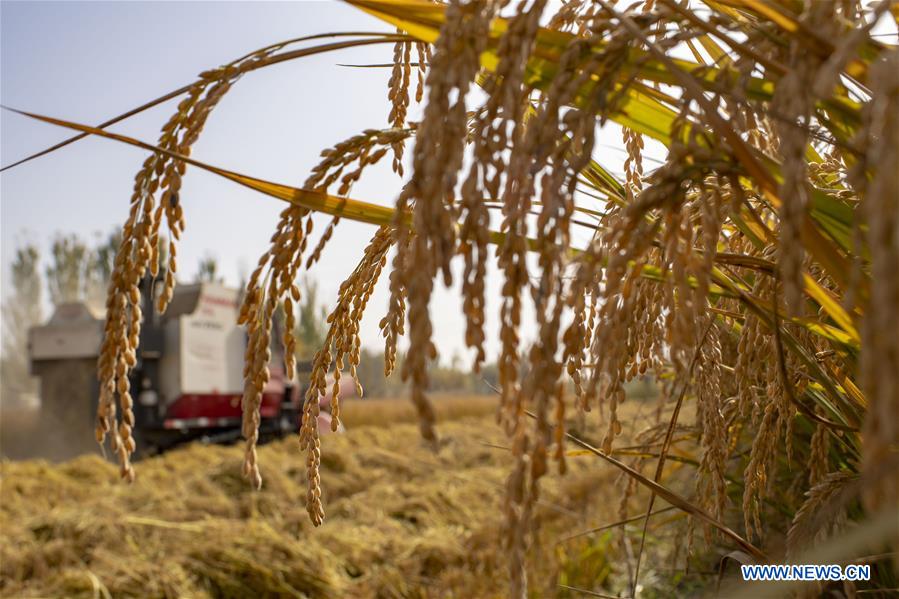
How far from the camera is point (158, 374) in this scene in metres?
10.3

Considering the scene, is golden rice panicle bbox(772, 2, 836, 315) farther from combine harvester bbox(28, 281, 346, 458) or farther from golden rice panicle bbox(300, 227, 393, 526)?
combine harvester bbox(28, 281, 346, 458)

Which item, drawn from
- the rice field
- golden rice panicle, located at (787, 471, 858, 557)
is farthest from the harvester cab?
golden rice panicle, located at (787, 471, 858, 557)

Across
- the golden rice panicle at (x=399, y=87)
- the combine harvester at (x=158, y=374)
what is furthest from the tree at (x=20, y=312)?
the golden rice panicle at (x=399, y=87)

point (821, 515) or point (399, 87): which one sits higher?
point (399, 87)

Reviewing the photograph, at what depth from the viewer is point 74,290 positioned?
34.2 m

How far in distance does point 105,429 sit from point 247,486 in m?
6.11

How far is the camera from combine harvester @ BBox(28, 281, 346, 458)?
10094mm

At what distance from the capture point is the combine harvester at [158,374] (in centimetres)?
1009

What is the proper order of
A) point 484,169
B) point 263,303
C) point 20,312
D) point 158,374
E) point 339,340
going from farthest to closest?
point 20,312
point 158,374
point 339,340
point 263,303
point 484,169

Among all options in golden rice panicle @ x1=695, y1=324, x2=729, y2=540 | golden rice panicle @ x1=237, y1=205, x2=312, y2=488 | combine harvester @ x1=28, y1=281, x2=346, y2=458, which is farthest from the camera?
combine harvester @ x1=28, y1=281, x2=346, y2=458

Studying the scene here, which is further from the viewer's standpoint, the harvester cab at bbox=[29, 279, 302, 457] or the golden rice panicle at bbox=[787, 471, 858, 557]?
the harvester cab at bbox=[29, 279, 302, 457]

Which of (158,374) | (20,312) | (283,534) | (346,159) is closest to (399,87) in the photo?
(346,159)

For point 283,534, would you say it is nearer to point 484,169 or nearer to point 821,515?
point 821,515

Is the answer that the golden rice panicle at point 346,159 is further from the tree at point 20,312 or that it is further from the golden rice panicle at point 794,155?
the tree at point 20,312
